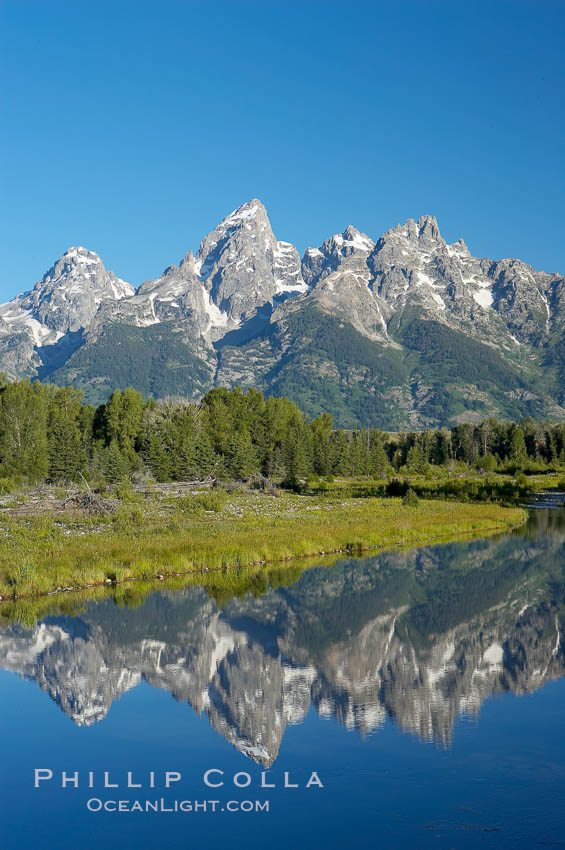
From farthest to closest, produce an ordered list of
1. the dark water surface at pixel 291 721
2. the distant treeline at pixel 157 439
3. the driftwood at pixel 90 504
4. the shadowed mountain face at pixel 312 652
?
the distant treeline at pixel 157 439 < the driftwood at pixel 90 504 < the shadowed mountain face at pixel 312 652 < the dark water surface at pixel 291 721

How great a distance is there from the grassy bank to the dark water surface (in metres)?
4.62

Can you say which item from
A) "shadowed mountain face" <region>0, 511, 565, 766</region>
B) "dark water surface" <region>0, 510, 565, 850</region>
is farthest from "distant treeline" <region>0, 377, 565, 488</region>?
"dark water surface" <region>0, 510, 565, 850</region>

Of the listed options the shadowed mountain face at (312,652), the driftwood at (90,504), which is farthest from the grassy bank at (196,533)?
the shadowed mountain face at (312,652)

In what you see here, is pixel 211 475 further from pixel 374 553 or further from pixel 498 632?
pixel 498 632

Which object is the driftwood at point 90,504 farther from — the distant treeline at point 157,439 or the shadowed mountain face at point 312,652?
the distant treeline at point 157,439

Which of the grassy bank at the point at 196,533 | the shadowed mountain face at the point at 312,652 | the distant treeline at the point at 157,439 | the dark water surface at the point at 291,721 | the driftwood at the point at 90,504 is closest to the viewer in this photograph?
the dark water surface at the point at 291,721

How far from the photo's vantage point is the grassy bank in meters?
38.7

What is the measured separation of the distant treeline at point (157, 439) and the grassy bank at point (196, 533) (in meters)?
21.5

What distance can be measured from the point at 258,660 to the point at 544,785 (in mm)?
11881

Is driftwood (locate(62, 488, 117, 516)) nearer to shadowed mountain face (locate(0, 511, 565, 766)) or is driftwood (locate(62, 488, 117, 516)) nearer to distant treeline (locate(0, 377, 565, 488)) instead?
shadowed mountain face (locate(0, 511, 565, 766))

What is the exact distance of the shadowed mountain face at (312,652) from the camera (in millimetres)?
22172

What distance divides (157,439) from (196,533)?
48.2 metres

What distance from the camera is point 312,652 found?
27938 millimetres

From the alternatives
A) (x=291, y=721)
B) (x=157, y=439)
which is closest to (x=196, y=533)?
(x=291, y=721)
